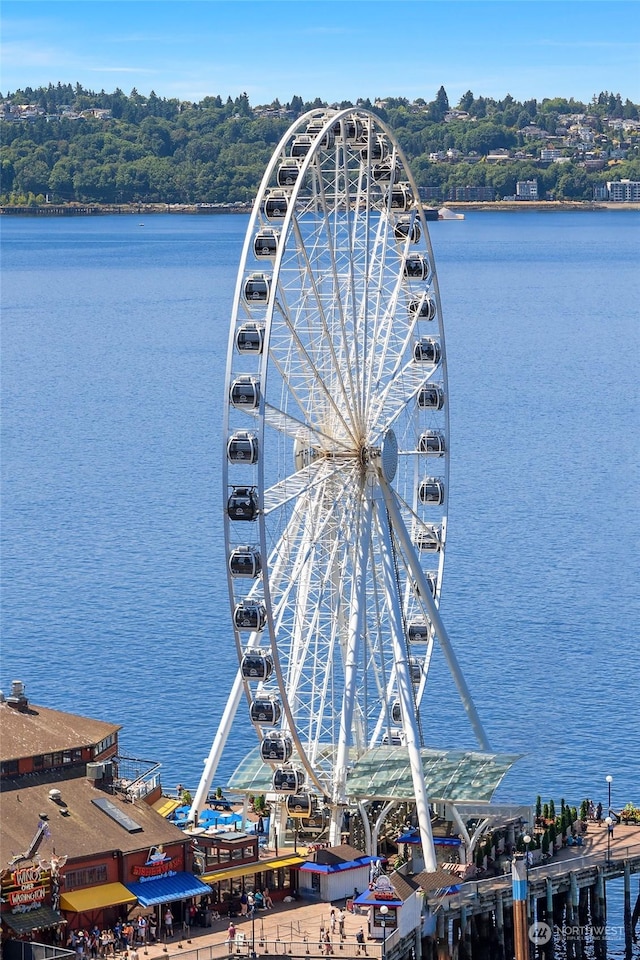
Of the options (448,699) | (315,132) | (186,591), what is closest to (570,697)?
(448,699)

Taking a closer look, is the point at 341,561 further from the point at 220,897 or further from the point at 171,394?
the point at 171,394

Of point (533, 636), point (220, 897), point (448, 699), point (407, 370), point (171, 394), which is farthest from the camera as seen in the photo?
point (171, 394)

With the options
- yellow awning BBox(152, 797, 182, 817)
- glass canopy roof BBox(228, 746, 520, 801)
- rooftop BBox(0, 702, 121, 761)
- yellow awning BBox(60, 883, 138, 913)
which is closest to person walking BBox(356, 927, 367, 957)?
yellow awning BBox(60, 883, 138, 913)

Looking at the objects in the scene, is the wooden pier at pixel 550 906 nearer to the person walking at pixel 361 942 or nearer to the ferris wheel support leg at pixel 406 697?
the ferris wheel support leg at pixel 406 697

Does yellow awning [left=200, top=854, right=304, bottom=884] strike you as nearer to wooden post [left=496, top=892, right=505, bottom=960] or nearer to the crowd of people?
the crowd of people

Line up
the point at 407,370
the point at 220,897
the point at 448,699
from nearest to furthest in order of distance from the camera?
the point at 220,897 < the point at 407,370 < the point at 448,699

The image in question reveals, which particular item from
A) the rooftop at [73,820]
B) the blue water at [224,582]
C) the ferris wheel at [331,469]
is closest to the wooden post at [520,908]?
the ferris wheel at [331,469]
